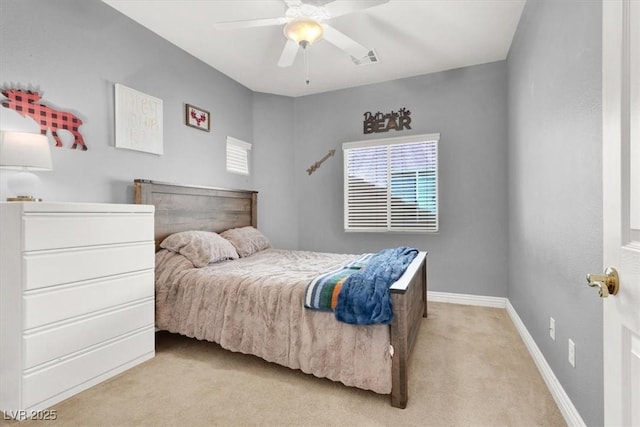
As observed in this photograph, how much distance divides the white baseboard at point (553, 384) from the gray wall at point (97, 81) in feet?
11.0

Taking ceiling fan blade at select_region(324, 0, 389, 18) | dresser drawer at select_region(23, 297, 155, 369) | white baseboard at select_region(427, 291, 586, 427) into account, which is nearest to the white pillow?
dresser drawer at select_region(23, 297, 155, 369)

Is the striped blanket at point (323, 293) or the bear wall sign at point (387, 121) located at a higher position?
the bear wall sign at point (387, 121)

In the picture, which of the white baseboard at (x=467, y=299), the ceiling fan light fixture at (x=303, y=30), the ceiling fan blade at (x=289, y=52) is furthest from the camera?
the white baseboard at (x=467, y=299)

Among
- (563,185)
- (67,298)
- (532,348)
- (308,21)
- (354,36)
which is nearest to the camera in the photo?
(563,185)

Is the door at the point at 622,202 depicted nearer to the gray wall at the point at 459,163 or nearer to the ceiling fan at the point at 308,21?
the ceiling fan at the point at 308,21

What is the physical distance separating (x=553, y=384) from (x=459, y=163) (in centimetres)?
253

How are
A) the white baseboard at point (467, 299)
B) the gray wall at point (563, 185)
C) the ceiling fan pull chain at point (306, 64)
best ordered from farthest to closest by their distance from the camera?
the white baseboard at point (467, 299)
the ceiling fan pull chain at point (306, 64)
the gray wall at point (563, 185)

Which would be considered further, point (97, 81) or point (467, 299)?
point (467, 299)

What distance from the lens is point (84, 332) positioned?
6.46ft

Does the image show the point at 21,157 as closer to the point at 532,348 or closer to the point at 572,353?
the point at 572,353

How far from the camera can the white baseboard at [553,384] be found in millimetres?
1585

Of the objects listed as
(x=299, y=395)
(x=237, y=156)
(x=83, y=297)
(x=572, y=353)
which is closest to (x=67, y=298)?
(x=83, y=297)

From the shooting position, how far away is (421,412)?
1.76 meters

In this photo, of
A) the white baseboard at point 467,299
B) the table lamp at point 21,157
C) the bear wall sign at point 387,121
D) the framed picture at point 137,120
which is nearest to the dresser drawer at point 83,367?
the table lamp at point 21,157
